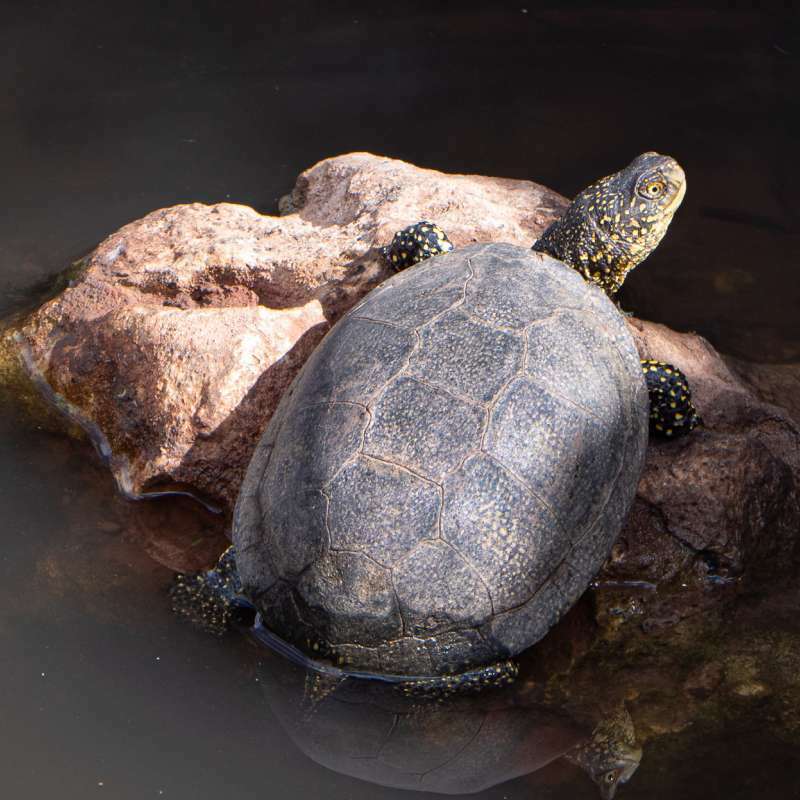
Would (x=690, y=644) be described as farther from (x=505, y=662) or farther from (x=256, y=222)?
(x=256, y=222)

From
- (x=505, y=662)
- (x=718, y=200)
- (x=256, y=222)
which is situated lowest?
(x=505, y=662)

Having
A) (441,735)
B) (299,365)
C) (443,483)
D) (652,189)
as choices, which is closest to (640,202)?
(652,189)

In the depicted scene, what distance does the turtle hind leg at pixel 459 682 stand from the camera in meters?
3.09

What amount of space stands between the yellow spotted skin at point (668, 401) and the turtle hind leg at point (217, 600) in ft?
5.58

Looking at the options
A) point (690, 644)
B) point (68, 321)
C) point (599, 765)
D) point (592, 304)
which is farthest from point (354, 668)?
point (68, 321)

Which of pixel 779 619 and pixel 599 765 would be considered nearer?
pixel 599 765

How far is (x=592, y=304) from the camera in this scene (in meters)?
3.47

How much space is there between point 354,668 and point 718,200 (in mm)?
3722

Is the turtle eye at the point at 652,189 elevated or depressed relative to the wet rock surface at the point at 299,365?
elevated

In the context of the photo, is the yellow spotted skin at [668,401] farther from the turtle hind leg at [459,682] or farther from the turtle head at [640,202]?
the turtle hind leg at [459,682]

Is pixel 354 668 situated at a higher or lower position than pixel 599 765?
higher

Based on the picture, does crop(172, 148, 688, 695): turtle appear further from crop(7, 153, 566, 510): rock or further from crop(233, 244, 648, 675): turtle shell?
crop(7, 153, 566, 510): rock

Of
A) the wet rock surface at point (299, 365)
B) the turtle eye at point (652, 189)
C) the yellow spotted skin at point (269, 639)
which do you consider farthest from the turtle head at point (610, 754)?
the turtle eye at point (652, 189)

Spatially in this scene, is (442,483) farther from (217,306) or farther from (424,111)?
(424,111)
